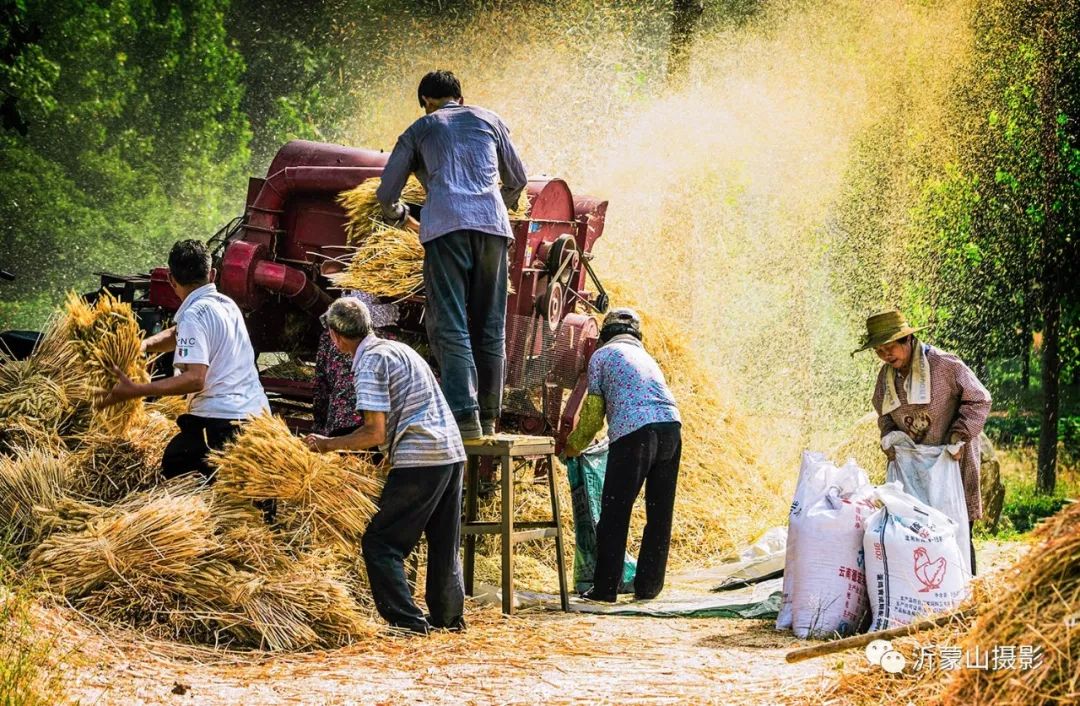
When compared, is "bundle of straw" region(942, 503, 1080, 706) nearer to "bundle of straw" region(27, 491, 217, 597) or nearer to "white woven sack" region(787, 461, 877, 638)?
"white woven sack" region(787, 461, 877, 638)

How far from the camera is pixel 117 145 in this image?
946 inches

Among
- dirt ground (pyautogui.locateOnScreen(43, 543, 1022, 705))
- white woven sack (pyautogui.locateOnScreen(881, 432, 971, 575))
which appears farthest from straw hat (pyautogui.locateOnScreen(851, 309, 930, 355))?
dirt ground (pyautogui.locateOnScreen(43, 543, 1022, 705))

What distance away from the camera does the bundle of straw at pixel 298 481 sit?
5559 millimetres

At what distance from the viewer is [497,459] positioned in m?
7.95

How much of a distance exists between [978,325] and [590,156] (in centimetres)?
522

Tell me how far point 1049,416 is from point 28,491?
35.4 feet

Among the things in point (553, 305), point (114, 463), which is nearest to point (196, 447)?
point (114, 463)

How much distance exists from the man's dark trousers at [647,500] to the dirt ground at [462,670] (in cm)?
119

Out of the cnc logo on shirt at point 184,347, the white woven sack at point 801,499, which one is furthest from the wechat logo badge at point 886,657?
the cnc logo on shirt at point 184,347

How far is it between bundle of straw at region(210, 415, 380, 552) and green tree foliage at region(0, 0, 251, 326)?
60.1ft

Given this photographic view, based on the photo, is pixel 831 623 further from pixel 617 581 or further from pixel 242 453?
pixel 242 453

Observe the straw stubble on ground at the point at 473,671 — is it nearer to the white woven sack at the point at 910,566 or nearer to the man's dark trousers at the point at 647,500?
the white woven sack at the point at 910,566

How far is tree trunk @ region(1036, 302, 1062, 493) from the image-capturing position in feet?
43.8

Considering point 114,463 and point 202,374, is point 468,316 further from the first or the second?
point 114,463
